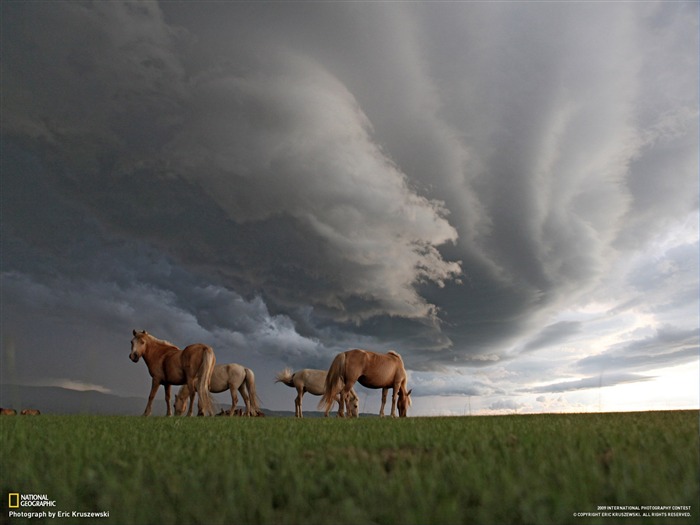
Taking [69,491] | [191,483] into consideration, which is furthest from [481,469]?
[69,491]

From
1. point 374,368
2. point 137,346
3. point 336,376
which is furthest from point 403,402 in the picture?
point 137,346

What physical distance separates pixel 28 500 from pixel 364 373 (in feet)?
54.5

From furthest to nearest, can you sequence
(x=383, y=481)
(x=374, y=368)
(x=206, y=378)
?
(x=374, y=368) < (x=206, y=378) < (x=383, y=481)

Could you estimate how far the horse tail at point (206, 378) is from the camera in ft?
58.2

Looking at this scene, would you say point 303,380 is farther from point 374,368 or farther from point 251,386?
point 374,368

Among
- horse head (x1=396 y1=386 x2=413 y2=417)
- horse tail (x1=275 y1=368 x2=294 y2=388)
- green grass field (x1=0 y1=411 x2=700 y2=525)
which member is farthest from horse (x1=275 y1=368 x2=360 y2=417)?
green grass field (x1=0 y1=411 x2=700 y2=525)

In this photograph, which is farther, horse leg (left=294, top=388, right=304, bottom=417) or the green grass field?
horse leg (left=294, top=388, right=304, bottom=417)

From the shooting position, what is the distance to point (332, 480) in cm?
324

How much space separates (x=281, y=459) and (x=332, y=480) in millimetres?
974

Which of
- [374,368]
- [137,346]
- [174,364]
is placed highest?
[137,346]

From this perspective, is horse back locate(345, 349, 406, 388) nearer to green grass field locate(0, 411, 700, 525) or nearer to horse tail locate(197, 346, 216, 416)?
horse tail locate(197, 346, 216, 416)

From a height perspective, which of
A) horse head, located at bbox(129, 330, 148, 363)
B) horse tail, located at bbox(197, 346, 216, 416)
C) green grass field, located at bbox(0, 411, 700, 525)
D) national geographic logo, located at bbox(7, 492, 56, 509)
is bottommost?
national geographic logo, located at bbox(7, 492, 56, 509)

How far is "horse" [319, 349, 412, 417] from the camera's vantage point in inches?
758

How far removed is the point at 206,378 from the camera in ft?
59.7
